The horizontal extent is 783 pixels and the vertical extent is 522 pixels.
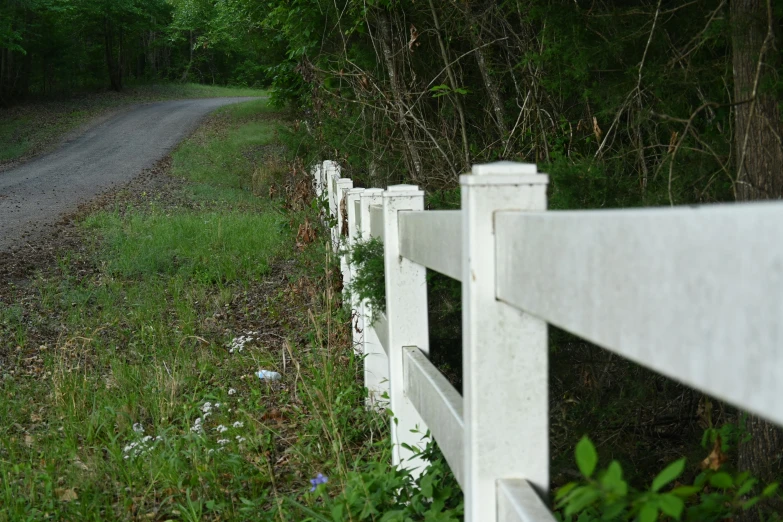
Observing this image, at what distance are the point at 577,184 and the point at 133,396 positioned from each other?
3.14m

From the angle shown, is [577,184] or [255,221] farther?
[255,221]

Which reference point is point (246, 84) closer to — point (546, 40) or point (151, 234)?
point (151, 234)

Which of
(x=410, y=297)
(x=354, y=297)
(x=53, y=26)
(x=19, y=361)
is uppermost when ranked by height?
(x=53, y=26)

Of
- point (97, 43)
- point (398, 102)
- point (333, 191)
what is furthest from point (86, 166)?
point (97, 43)

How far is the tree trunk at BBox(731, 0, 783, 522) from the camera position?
11.7 ft

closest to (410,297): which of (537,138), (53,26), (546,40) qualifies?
(546,40)

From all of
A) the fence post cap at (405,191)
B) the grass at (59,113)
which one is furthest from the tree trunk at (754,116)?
Result: the grass at (59,113)

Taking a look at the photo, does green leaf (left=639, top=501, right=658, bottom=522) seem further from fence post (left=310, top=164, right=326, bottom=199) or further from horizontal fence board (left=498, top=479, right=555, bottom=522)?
fence post (left=310, top=164, right=326, bottom=199)

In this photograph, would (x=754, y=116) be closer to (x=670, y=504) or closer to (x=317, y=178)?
(x=670, y=504)

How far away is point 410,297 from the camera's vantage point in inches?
128

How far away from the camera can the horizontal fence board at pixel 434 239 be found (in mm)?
2100

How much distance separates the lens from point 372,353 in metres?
4.66

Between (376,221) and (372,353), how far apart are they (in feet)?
2.82

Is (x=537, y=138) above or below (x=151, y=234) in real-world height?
above
